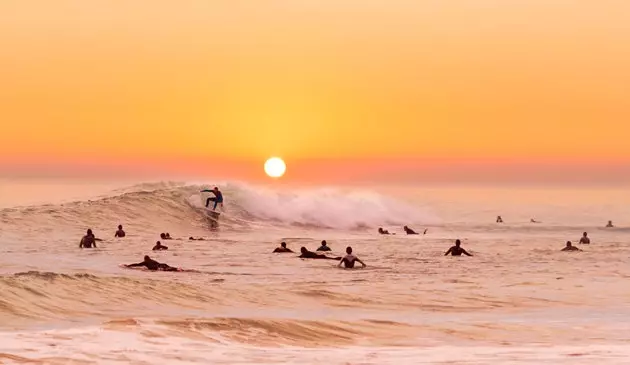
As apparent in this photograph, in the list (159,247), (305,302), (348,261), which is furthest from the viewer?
(159,247)

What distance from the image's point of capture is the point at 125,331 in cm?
1341

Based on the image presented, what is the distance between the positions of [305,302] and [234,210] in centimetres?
3809

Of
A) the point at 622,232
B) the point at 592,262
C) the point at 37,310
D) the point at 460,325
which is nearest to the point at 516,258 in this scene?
the point at 592,262

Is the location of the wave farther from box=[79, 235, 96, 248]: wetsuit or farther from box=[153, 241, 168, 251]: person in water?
box=[153, 241, 168, 251]: person in water

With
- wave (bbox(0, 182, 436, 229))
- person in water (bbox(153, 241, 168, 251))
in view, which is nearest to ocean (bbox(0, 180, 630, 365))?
person in water (bbox(153, 241, 168, 251))

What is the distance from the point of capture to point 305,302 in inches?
805

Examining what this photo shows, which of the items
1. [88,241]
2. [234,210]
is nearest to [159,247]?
[88,241]

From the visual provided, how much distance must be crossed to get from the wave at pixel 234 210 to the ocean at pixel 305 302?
2.43 m

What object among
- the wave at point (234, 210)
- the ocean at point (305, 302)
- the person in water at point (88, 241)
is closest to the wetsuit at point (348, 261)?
the ocean at point (305, 302)

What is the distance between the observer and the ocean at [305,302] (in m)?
12.7

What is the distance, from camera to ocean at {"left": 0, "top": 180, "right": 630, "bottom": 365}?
12.7m

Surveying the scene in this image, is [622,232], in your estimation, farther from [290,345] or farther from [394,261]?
[290,345]

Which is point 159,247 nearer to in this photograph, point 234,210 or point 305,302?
point 305,302

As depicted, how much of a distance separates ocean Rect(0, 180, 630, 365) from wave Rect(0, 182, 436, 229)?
2432mm
